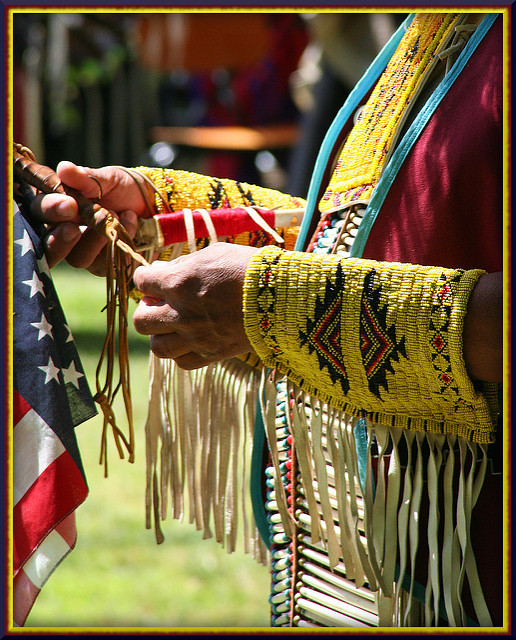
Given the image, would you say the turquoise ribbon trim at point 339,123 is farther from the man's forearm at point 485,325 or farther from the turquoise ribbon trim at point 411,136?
the man's forearm at point 485,325

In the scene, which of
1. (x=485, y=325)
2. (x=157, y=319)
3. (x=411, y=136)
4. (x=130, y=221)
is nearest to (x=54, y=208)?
(x=130, y=221)

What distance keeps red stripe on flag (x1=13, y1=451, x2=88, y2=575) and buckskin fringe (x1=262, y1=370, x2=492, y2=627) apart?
31 centimetres

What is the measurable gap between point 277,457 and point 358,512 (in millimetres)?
145

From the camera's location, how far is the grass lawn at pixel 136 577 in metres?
2.45

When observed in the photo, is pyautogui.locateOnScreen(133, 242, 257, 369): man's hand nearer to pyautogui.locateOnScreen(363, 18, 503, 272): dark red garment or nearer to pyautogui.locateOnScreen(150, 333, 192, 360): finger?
pyautogui.locateOnScreen(150, 333, 192, 360): finger

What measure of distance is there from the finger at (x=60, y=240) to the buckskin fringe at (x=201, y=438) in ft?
1.05

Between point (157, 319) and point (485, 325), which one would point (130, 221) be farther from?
point (485, 325)

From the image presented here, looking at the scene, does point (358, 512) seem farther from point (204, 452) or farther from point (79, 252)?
point (79, 252)

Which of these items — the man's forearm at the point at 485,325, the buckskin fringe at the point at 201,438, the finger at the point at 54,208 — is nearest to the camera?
the man's forearm at the point at 485,325

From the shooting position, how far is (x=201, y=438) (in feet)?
4.81

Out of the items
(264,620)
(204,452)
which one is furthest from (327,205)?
(264,620)

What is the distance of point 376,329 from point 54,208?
0.57 meters

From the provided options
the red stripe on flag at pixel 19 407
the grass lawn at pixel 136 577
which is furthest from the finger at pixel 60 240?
the grass lawn at pixel 136 577

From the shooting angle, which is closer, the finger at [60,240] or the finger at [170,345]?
the finger at [170,345]
